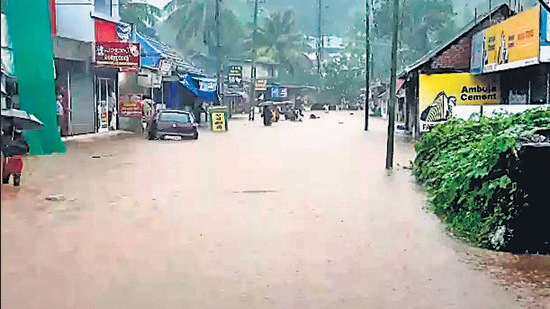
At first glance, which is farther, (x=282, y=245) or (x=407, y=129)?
(x=407, y=129)

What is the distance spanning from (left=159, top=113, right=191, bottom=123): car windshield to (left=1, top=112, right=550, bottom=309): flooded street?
12.2 metres

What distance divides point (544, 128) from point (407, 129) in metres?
28.8

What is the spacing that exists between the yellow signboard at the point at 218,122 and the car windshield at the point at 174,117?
24.6ft

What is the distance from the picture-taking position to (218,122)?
123ft

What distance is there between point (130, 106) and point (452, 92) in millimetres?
13911

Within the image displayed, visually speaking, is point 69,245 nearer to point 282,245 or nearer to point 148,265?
point 148,265

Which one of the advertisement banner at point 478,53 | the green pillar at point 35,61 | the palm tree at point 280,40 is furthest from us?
the palm tree at point 280,40

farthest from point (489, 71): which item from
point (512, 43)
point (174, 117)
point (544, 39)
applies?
point (174, 117)

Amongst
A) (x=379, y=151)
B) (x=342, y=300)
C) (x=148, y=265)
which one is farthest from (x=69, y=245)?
(x=379, y=151)

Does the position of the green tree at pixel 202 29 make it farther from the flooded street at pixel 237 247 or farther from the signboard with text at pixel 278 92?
the flooded street at pixel 237 247

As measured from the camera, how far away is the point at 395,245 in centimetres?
938

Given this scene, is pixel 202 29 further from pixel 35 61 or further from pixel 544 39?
pixel 35 61

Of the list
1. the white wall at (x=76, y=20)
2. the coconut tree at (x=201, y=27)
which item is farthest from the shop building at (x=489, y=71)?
the coconut tree at (x=201, y=27)

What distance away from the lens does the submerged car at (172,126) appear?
2906 cm
